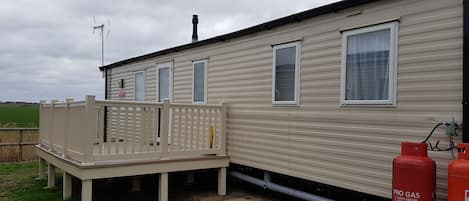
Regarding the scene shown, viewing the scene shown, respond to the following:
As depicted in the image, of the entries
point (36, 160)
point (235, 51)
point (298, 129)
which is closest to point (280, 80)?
point (298, 129)

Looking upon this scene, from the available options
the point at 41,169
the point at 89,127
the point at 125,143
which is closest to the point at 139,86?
the point at 41,169

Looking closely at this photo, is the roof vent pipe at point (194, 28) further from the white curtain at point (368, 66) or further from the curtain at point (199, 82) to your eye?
the white curtain at point (368, 66)

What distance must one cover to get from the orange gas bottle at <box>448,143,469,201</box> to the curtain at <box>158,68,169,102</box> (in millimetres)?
6815

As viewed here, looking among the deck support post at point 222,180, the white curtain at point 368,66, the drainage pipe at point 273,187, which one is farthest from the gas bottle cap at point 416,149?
the deck support post at point 222,180

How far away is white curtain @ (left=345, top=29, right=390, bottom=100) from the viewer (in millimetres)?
4566

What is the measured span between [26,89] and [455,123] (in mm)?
23192

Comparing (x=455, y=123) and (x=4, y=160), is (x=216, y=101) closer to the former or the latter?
(x=455, y=123)

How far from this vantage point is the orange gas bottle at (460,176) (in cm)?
342

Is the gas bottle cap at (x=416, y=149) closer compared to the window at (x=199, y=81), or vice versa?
the gas bottle cap at (x=416, y=149)

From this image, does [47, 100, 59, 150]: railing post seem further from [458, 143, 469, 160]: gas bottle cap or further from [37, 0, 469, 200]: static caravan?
[458, 143, 469, 160]: gas bottle cap

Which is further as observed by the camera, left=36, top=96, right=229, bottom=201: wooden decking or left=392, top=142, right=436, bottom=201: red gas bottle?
left=36, top=96, right=229, bottom=201: wooden decking

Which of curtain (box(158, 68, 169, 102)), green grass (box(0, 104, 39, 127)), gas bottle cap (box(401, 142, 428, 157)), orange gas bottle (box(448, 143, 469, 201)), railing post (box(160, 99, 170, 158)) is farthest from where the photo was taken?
green grass (box(0, 104, 39, 127))

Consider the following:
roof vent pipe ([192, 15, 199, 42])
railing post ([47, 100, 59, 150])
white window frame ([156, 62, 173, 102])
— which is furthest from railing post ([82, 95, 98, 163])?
roof vent pipe ([192, 15, 199, 42])

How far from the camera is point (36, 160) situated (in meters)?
11.4
